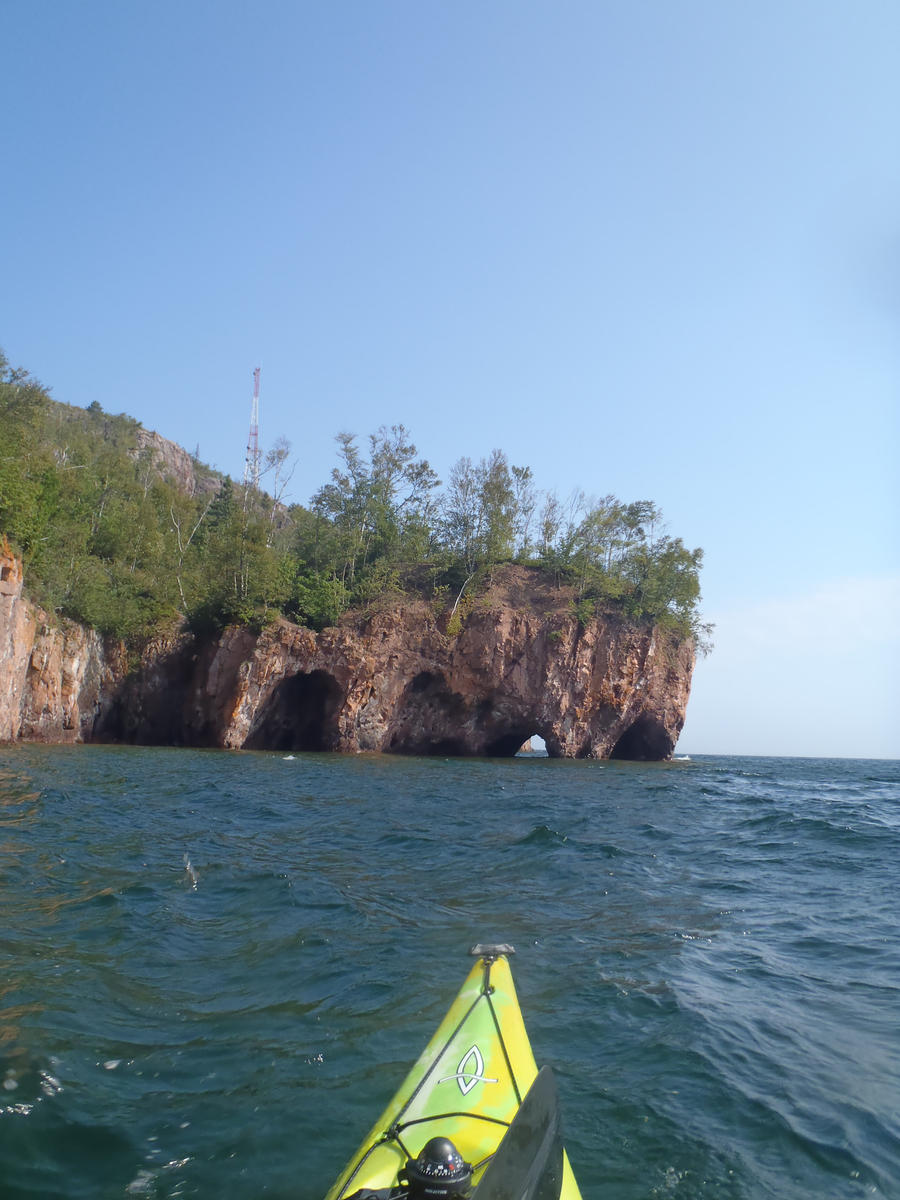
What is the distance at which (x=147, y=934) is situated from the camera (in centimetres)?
718

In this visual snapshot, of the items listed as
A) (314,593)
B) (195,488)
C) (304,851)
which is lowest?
(304,851)

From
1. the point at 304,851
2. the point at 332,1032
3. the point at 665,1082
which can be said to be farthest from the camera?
the point at 304,851

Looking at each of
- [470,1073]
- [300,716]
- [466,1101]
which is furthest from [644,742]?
[466,1101]

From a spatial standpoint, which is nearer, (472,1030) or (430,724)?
(472,1030)

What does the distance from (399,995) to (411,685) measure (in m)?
36.6

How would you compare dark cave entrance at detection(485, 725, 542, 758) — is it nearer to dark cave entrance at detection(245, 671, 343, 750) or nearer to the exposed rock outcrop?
dark cave entrance at detection(245, 671, 343, 750)

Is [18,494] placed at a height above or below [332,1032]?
above

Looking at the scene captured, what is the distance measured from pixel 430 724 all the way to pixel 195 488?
96.2m

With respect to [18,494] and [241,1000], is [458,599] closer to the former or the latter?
[18,494]

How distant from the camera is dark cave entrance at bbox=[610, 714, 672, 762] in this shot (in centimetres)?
4594

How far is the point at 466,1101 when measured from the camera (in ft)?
13.4

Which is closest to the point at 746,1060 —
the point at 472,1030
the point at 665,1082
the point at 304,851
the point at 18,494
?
the point at 665,1082

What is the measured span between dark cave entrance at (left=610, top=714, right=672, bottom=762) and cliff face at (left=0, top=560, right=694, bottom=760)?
130mm

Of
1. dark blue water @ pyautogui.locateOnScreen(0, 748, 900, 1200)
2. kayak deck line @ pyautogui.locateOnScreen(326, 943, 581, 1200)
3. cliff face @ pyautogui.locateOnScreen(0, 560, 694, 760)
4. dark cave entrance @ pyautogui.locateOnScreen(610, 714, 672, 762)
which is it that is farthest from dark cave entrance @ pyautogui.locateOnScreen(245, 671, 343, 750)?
kayak deck line @ pyautogui.locateOnScreen(326, 943, 581, 1200)
